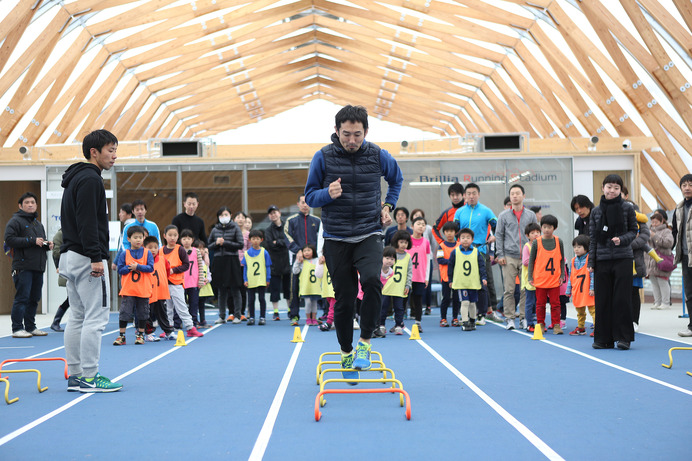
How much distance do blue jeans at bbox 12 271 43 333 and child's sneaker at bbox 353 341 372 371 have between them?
547 cm

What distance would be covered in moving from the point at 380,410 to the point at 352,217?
1.23 metres

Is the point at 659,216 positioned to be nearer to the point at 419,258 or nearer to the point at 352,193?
the point at 419,258


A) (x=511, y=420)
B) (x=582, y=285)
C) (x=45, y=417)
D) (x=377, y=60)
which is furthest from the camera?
(x=377, y=60)

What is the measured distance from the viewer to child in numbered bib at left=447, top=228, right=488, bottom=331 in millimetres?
8789

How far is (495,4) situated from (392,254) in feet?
27.5

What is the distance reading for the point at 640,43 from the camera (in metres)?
13.1

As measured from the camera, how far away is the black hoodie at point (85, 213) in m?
4.72

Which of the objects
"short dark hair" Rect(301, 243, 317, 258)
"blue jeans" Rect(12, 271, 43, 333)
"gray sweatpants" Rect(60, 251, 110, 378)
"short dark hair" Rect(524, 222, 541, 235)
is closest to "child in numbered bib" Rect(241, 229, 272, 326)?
"short dark hair" Rect(301, 243, 317, 258)

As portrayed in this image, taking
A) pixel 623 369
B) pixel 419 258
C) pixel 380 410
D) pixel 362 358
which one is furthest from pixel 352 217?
pixel 419 258

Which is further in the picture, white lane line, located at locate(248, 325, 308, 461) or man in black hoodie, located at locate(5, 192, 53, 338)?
man in black hoodie, located at locate(5, 192, 53, 338)

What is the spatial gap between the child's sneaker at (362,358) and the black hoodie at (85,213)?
1689 mm

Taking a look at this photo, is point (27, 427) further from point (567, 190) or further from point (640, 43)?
point (640, 43)

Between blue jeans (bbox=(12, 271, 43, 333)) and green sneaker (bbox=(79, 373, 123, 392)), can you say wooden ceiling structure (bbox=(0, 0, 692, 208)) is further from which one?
green sneaker (bbox=(79, 373, 123, 392))

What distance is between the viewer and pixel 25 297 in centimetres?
875
